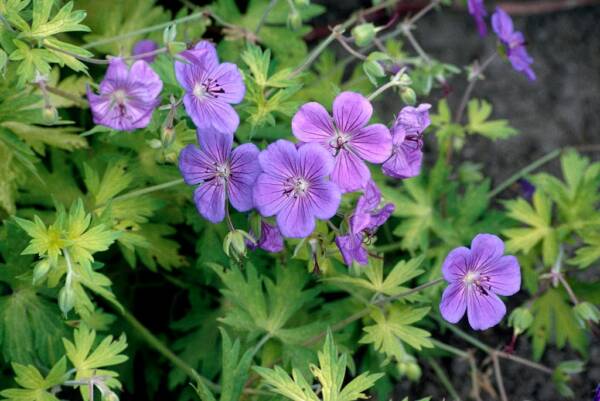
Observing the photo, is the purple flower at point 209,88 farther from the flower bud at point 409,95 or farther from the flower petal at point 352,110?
the flower bud at point 409,95

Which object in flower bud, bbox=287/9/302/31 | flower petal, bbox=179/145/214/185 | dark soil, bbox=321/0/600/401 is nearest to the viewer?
flower petal, bbox=179/145/214/185

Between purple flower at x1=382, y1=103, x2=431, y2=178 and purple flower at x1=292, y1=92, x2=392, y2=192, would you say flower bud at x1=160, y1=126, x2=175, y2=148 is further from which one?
purple flower at x1=382, y1=103, x2=431, y2=178

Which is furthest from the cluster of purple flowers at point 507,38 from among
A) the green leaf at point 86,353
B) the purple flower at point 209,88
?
the green leaf at point 86,353

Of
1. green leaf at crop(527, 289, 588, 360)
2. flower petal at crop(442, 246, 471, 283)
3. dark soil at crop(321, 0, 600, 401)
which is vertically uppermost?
flower petal at crop(442, 246, 471, 283)

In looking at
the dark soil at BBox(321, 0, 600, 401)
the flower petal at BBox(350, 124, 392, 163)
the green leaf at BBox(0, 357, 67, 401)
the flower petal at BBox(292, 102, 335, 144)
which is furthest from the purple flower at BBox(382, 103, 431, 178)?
the dark soil at BBox(321, 0, 600, 401)

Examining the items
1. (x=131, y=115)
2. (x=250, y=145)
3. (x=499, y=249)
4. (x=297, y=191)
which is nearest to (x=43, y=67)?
(x=131, y=115)

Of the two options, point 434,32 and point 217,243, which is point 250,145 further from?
point 434,32
